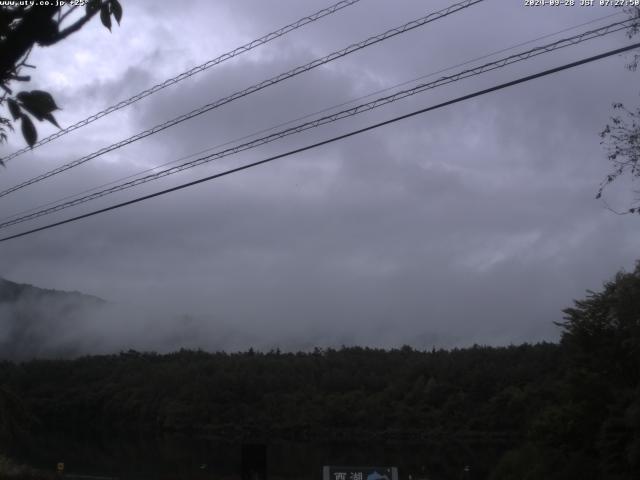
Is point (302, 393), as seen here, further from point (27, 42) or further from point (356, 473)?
point (27, 42)

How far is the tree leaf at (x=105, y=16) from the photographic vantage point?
13.7ft

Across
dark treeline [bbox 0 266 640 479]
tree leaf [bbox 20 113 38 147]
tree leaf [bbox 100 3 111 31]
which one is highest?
dark treeline [bbox 0 266 640 479]

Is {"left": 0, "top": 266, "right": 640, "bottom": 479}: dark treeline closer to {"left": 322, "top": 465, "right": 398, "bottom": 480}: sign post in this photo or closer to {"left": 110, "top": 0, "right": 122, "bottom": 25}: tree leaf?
{"left": 322, "top": 465, "right": 398, "bottom": 480}: sign post

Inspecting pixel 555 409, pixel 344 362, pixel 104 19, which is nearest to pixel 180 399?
pixel 344 362

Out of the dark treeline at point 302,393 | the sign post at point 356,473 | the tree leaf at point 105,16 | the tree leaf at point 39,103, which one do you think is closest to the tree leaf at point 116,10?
the tree leaf at point 105,16

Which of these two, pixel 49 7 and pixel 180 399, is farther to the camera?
pixel 180 399

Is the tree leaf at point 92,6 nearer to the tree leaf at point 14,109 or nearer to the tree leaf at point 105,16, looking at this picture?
the tree leaf at point 105,16

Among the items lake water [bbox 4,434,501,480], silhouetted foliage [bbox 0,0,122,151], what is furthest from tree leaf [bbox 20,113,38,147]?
lake water [bbox 4,434,501,480]

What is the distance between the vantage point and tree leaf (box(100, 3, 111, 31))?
4.17 m

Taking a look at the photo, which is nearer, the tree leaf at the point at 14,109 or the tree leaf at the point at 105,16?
the tree leaf at the point at 14,109

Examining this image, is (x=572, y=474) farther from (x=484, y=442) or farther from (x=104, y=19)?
(x=484, y=442)

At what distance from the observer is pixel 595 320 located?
84.5 feet

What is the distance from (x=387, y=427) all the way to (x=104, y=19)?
286 ft

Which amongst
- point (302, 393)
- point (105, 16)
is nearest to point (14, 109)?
point (105, 16)
